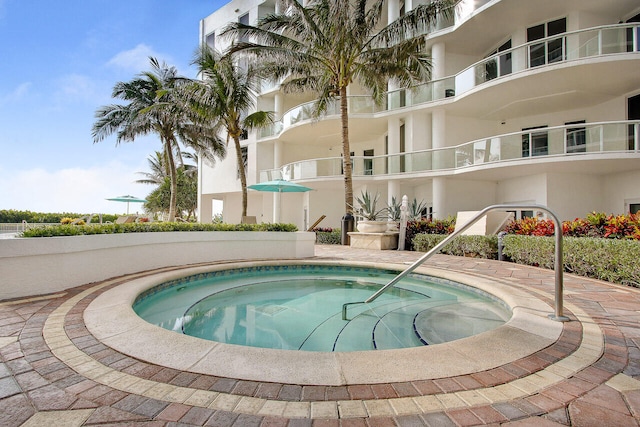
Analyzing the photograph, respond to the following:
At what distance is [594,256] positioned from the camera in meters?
6.52

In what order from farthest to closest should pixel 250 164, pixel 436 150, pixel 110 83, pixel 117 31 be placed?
pixel 250 164 → pixel 110 83 → pixel 436 150 → pixel 117 31

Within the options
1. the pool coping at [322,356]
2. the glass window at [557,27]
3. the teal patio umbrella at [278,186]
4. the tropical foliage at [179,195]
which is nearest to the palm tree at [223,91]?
the teal patio umbrella at [278,186]

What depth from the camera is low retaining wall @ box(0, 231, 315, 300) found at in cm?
478

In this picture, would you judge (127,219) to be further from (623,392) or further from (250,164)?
(623,392)

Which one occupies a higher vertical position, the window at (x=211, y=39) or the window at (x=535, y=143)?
the window at (x=211, y=39)

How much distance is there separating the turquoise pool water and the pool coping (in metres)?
0.88

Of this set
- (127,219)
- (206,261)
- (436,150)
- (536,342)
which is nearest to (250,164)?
(127,219)

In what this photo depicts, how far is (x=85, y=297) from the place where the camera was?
468cm

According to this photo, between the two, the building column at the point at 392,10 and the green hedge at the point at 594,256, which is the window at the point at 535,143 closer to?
the green hedge at the point at 594,256

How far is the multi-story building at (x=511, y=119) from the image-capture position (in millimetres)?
11258

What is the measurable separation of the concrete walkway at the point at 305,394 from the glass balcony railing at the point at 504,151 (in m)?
10.8

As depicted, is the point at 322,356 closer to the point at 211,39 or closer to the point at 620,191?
the point at 620,191

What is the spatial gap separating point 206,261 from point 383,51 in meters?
10.7

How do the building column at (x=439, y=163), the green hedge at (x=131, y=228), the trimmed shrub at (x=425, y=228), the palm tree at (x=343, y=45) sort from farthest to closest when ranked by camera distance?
the building column at (x=439, y=163), the trimmed shrub at (x=425, y=228), the palm tree at (x=343, y=45), the green hedge at (x=131, y=228)
